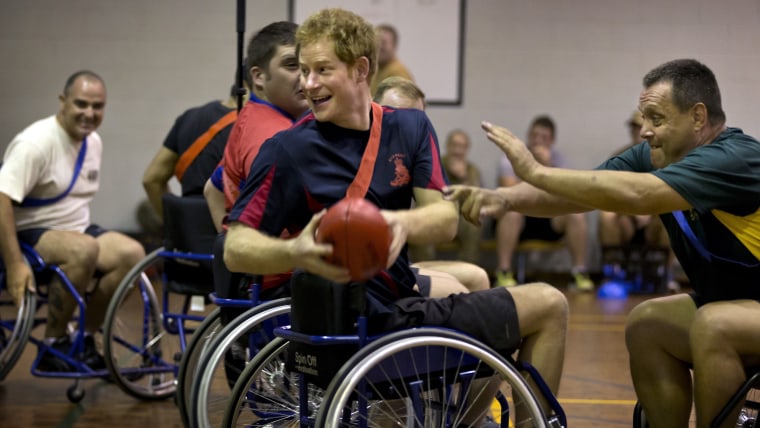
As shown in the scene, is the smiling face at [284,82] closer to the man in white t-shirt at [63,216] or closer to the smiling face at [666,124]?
the smiling face at [666,124]

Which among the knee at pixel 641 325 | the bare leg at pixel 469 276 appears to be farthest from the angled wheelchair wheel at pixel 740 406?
the bare leg at pixel 469 276

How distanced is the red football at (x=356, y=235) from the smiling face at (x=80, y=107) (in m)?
2.62

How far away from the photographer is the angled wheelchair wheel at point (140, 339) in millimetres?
3889

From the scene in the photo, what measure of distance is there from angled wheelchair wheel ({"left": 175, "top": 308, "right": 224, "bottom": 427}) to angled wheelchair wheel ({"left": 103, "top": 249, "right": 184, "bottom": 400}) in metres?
0.76

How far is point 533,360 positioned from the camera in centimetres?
243

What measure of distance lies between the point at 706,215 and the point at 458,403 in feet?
2.73

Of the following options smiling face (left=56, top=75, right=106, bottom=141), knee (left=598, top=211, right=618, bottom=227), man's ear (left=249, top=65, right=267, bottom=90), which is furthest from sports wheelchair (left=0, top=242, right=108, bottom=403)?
knee (left=598, top=211, right=618, bottom=227)

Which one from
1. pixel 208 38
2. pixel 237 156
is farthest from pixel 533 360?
pixel 208 38

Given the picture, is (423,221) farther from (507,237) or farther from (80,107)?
(507,237)

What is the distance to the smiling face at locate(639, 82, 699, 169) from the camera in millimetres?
2658

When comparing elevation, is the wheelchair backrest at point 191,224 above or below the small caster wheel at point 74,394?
above

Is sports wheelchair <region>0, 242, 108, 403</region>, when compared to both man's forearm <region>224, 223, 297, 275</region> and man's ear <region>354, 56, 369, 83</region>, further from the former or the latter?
man's ear <region>354, 56, 369, 83</region>

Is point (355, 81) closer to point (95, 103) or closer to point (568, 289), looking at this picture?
point (95, 103)

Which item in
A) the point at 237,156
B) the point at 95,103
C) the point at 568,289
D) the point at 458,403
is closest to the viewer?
the point at 458,403
